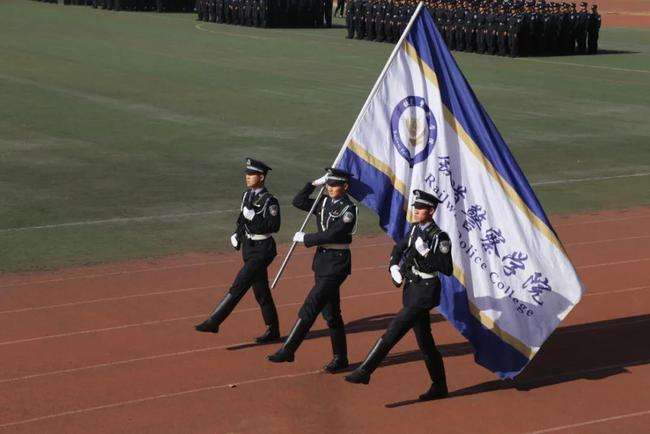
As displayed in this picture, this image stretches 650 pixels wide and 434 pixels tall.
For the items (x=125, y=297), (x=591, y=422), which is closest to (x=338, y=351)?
(x=591, y=422)

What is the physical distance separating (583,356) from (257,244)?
2.89m

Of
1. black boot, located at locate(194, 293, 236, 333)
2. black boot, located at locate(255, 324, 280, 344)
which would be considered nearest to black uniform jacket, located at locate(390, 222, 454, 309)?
black boot, located at locate(255, 324, 280, 344)

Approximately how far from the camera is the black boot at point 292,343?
9.96 metres

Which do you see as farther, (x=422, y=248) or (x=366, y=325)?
(x=366, y=325)

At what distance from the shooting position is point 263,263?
10.5 meters

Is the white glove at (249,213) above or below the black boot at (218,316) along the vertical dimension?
above

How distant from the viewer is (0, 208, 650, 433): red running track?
353 inches

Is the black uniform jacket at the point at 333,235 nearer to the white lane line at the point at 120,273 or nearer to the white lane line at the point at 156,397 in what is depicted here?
the white lane line at the point at 156,397

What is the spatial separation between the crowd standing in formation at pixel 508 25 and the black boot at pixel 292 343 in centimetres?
2761

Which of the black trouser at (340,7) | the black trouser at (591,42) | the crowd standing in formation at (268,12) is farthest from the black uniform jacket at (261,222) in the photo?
the black trouser at (340,7)

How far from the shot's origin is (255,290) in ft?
35.0

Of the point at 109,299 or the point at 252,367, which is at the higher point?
the point at 252,367

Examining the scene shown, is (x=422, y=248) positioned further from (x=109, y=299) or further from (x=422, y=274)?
(x=109, y=299)

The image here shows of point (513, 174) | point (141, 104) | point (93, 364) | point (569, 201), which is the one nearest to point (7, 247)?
point (93, 364)
